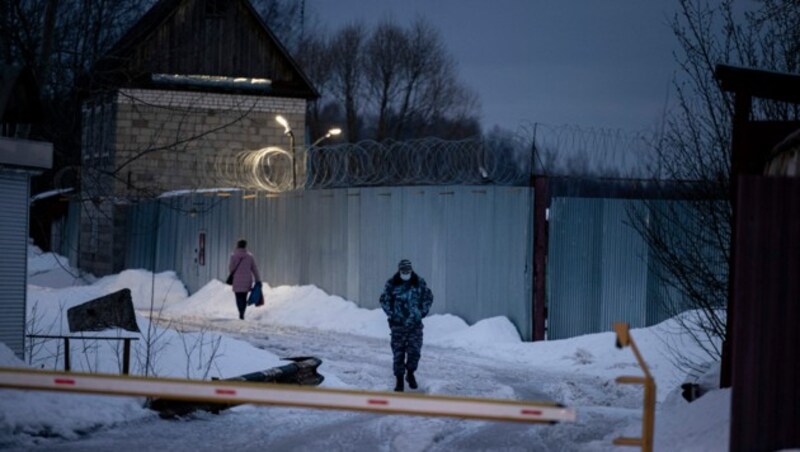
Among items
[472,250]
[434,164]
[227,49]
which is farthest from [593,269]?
[227,49]

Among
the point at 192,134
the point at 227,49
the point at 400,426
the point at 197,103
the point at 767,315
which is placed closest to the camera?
the point at 767,315

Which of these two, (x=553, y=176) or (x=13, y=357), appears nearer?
(x=13, y=357)

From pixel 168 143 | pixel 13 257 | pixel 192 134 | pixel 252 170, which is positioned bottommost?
pixel 13 257

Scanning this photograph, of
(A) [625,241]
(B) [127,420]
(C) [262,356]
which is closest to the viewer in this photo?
(B) [127,420]

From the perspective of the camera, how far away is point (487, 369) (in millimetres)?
16656

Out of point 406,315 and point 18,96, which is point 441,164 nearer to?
point 406,315

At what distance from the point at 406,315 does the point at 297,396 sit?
302 inches

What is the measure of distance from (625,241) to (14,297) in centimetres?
930

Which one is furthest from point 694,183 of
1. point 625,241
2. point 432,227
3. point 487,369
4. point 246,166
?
point 246,166

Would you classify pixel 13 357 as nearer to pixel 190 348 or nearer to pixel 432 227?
pixel 190 348

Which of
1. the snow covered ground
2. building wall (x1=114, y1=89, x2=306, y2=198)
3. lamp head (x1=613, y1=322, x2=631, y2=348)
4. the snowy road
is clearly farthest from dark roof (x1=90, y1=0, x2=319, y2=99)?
lamp head (x1=613, y1=322, x2=631, y2=348)

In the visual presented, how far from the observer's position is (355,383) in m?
15.2

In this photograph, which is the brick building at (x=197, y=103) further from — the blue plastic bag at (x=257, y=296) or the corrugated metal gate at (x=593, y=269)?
the corrugated metal gate at (x=593, y=269)

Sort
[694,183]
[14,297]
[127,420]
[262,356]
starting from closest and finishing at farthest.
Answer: [127,420]
[694,183]
[14,297]
[262,356]
